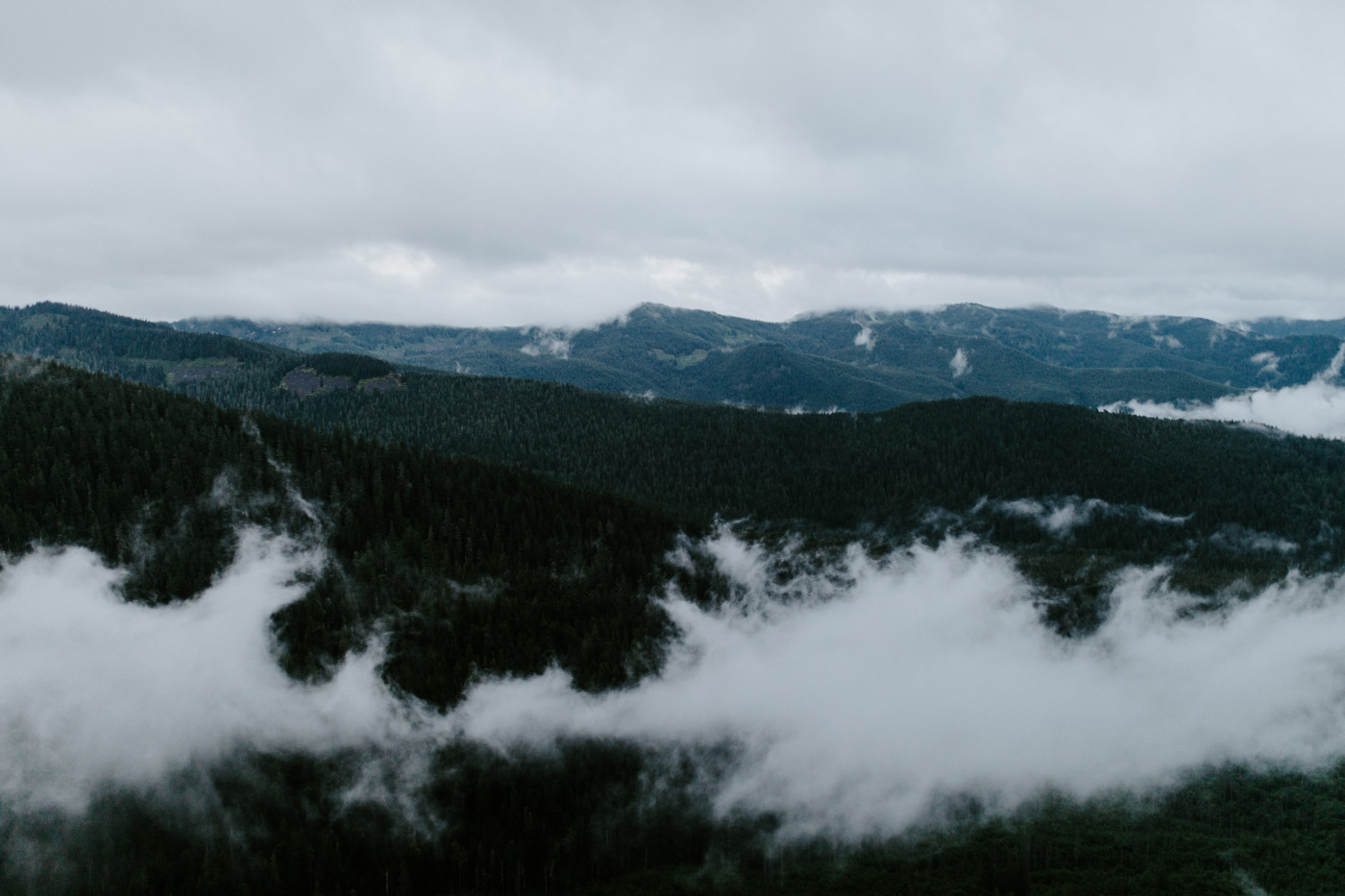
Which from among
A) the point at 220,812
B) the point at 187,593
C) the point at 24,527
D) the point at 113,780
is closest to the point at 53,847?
the point at 113,780

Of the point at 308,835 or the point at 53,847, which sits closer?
the point at 53,847

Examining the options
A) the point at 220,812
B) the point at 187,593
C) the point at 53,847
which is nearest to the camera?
the point at 53,847

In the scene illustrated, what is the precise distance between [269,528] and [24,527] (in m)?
51.6

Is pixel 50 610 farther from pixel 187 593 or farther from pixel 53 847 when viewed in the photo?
pixel 53 847

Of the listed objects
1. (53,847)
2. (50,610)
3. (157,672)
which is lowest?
(53,847)

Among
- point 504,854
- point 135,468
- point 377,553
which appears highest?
point 135,468

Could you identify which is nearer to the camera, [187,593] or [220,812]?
[220,812]

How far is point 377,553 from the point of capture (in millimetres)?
198000

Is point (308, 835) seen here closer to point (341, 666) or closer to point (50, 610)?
point (341, 666)

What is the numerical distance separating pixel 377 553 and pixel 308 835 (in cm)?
7257

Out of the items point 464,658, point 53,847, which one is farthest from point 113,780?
point 464,658

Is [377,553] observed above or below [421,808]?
above

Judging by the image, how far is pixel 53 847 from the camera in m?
164

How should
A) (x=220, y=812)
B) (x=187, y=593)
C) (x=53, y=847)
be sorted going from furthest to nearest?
1. (x=187, y=593)
2. (x=220, y=812)
3. (x=53, y=847)
